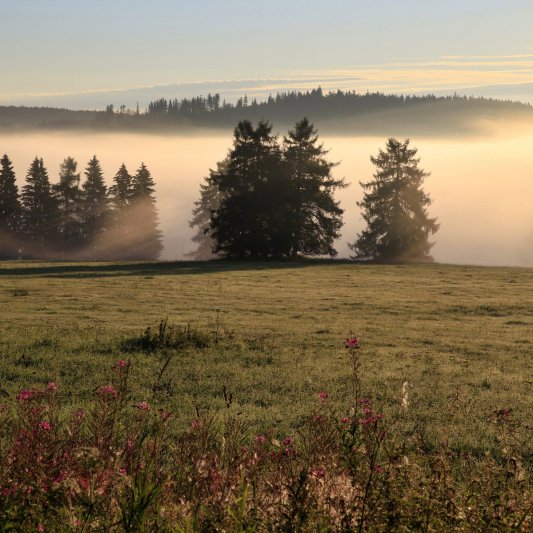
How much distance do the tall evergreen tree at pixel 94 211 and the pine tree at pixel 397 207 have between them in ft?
126

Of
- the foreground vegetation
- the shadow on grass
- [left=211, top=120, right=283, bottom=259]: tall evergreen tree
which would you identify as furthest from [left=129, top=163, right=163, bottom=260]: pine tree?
the foreground vegetation

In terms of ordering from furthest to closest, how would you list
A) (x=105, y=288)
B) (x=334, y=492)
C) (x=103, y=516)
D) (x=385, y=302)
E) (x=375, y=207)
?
(x=375, y=207)
(x=105, y=288)
(x=385, y=302)
(x=334, y=492)
(x=103, y=516)

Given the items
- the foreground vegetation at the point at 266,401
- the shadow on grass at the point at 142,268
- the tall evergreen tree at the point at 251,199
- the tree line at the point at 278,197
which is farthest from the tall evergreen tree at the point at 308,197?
the foreground vegetation at the point at 266,401

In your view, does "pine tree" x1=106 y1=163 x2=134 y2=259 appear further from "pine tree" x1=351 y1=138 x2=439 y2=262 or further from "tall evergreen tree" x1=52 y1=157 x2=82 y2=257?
"pine tree" x1=351 y1=138 x2=439 y2=262

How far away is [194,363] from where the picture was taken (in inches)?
602

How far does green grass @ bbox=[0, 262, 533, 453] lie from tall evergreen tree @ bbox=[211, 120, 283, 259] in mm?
17510

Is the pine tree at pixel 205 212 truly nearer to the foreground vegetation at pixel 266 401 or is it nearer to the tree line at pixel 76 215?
the tree line at pixel 76 215

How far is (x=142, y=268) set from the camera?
50.2m

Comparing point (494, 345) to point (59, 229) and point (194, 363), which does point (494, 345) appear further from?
point (59, 229)

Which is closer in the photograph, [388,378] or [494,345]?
[388,378]

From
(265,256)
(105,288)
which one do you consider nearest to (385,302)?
(105,288)

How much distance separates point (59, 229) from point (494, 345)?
78856 mm

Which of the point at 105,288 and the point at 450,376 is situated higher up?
the point at 450,376

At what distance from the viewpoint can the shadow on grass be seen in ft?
145
